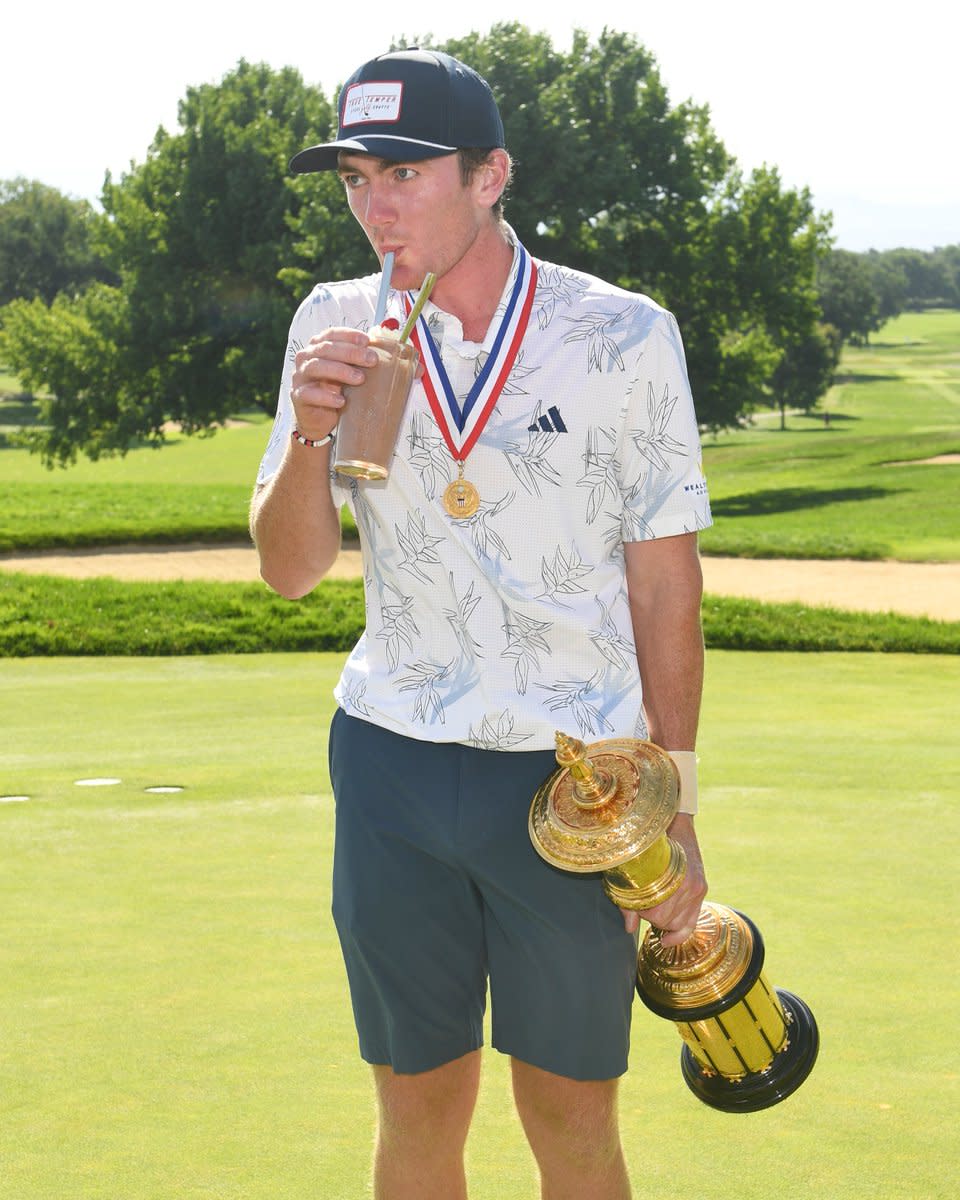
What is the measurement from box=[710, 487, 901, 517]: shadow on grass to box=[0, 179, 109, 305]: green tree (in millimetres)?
47595

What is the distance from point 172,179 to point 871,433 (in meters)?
28.8

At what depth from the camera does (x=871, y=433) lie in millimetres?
55938

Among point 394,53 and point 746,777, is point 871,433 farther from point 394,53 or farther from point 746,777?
point 394,53

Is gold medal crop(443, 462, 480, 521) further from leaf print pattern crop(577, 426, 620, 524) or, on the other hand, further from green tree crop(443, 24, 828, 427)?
green tree crop(443, 24, 828, 427)

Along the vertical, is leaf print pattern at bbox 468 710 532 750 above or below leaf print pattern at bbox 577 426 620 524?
below

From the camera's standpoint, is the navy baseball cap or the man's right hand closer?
the man's right hand

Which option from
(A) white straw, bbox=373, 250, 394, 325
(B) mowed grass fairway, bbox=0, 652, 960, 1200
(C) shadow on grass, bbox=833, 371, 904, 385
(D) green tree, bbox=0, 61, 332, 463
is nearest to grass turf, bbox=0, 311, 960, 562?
(D) green tree, bbox=0, 61, 332, 463

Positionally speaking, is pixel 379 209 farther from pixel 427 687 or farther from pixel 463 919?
pixel 463 919

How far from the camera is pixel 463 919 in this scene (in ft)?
8.73

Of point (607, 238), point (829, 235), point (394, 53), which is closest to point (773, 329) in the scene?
point (829, 235)

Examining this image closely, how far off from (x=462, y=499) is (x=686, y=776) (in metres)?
0.55

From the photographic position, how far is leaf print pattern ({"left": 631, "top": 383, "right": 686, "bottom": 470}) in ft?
8.47

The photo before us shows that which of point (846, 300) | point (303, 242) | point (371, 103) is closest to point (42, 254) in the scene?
point (846, 300)

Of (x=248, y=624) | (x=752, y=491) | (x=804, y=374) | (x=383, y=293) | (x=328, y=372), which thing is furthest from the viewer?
(x=804, y=374)
